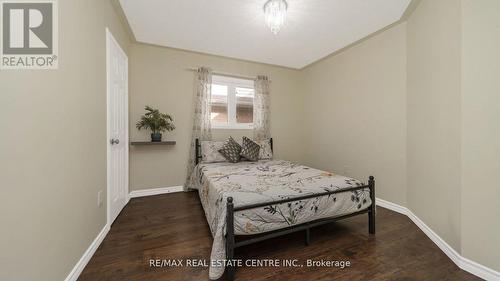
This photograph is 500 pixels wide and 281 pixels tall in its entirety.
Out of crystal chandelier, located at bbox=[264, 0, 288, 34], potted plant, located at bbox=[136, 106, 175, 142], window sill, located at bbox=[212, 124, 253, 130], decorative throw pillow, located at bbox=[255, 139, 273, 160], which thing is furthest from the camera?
window sill, located at bbox=[212, 124, 253, 130]

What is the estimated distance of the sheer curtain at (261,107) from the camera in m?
4.07

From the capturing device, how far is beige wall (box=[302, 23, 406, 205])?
2.58m

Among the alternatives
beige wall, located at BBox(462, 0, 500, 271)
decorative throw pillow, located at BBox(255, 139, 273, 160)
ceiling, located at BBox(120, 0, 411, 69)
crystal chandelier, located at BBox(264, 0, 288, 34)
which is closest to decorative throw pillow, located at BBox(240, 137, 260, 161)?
decorative throw pillow, located at BBox(255, 139, 273, 160)

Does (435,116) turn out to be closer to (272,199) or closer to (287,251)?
(272,199)

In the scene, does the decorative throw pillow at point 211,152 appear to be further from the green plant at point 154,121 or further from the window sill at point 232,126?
the green plant at point 154,121

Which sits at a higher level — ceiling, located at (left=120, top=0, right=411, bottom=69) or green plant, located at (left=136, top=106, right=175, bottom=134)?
ceiling, located at (left=120, top=0, right=411, bottom=69)

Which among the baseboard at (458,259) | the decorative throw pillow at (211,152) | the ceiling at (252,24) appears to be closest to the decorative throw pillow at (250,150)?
the decorative throw pillow at (211,152)

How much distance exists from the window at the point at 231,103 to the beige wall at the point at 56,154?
2043mm

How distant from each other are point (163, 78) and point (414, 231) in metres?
4.14

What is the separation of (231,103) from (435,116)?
307 centimetres

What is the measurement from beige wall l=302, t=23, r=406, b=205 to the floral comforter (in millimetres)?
1055

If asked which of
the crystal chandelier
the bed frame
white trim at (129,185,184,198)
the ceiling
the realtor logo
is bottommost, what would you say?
white trim at (129,185,184,198)

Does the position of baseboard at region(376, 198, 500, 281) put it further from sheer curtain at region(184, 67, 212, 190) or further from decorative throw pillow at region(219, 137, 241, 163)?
sheer curtain at region(184, 67, 212, 190)

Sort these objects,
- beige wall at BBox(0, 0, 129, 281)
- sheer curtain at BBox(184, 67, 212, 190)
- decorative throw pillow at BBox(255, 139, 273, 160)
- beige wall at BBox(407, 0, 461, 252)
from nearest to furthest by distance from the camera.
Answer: beige wall at BBox(0, 0, 129, 281) < beige wall at BBox(407, 0, 461, 252) < sheer curtain at BBox(184, 67, 212, 190) < decorative throw pillow at BBox(255, 139, 273, 160)
